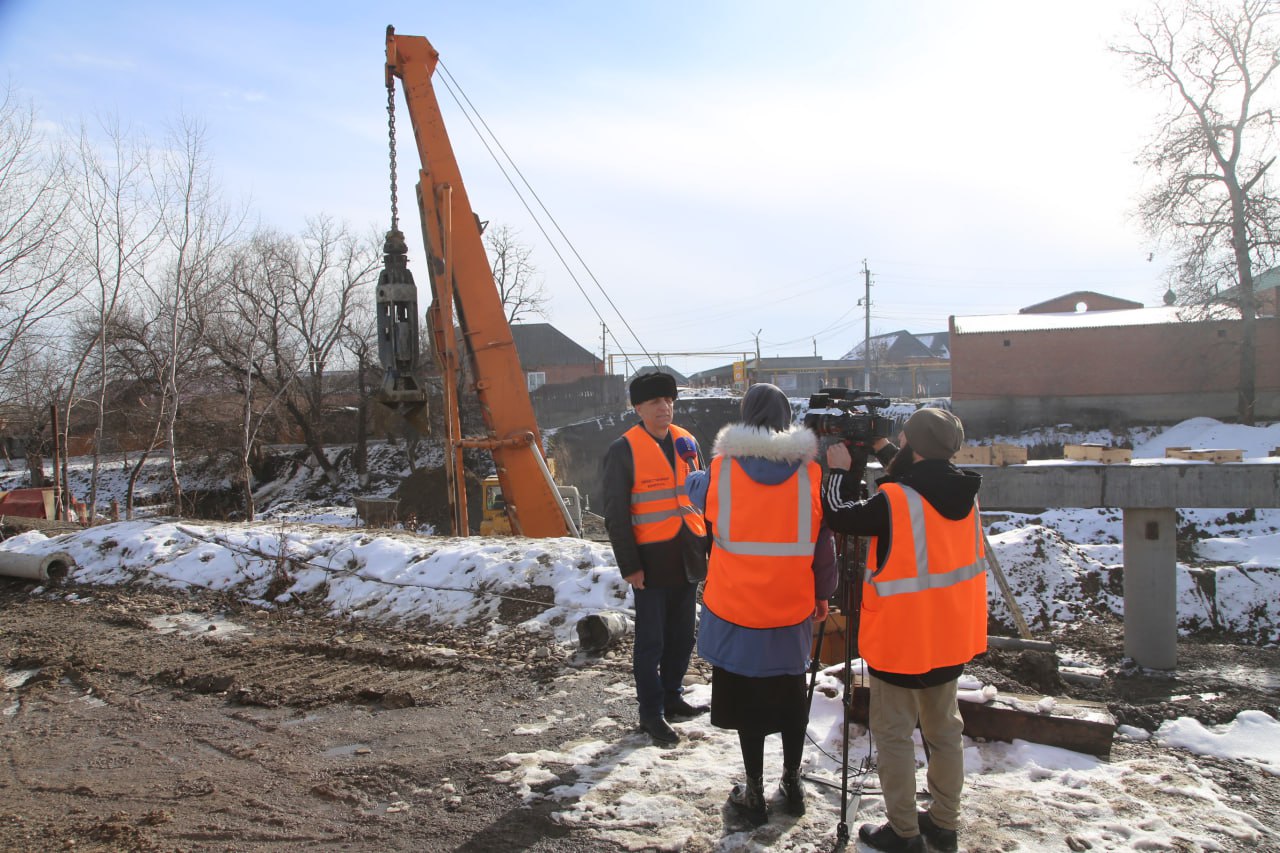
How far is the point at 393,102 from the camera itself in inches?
374

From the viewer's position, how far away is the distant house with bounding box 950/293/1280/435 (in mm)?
29656

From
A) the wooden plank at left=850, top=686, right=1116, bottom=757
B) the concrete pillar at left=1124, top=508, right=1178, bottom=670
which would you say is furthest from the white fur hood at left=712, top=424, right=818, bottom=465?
the concrete pillar at left=1124, top=508, right=1178, bottom=670

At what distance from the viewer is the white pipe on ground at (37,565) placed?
8.67 metres

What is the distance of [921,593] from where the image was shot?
292 cm

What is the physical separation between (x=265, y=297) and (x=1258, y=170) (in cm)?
3499

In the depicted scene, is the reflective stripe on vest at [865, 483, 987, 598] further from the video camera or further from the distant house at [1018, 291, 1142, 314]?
the distant house at [1018, 291, 1142, 314]

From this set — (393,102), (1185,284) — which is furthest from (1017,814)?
(1185,284)

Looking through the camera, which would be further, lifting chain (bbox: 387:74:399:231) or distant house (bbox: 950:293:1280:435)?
distant house (bbox: 950:293:1280:435)

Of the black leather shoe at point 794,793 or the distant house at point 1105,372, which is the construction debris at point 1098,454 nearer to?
the black leather shoe at point 794,793

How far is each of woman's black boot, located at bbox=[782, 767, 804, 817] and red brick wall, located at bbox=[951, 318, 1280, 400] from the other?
30.9 m

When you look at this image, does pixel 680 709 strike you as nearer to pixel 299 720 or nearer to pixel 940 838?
pixel 940 838

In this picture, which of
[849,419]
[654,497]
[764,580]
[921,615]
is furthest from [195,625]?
[921,615]

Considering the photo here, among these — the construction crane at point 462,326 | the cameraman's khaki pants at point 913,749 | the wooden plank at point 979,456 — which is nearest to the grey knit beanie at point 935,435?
the cameraman's khaki pants at point 913,749

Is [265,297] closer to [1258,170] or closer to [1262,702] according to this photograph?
[1262,702]
